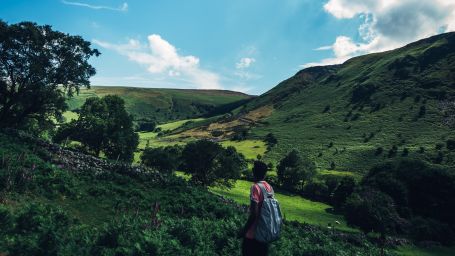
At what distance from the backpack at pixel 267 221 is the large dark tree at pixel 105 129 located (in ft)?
210

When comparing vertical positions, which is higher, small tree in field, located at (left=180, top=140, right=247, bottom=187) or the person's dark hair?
the person's dark hair

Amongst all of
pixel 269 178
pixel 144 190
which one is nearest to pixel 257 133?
pixel 269 178

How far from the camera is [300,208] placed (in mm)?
78062

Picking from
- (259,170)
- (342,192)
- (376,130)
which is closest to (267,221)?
(259,170)

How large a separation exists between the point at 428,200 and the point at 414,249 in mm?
22865

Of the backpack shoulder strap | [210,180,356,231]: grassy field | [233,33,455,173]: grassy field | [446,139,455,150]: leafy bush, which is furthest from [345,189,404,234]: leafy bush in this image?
[446,139,455,150]: leafy bush

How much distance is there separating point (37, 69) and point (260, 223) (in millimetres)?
46371

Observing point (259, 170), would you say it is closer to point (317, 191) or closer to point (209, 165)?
point (209, 165)

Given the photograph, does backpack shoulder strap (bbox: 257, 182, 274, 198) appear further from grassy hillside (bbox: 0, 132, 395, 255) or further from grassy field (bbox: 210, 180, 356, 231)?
grassy field (bbox: 210, 180, 356, 231)

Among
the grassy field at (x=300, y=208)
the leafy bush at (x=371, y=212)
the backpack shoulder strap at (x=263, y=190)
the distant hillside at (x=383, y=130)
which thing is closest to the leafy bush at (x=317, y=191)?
the grassy field at (x=300, y=208)

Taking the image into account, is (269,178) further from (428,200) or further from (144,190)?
(144,190)

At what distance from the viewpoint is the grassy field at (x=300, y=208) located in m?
67.3

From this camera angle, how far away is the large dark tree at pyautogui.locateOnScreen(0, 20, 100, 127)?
48.8m

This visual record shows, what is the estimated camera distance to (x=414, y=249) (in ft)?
193
